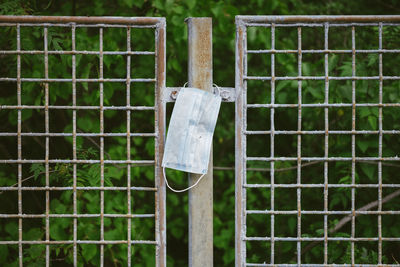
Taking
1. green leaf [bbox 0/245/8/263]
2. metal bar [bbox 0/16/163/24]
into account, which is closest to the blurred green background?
green leaf [bbox 0/245/8/263]

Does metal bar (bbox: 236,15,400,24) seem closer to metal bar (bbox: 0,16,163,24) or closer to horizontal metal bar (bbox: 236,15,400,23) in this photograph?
horizontal metal bar (bbox: 236,15,400,23)

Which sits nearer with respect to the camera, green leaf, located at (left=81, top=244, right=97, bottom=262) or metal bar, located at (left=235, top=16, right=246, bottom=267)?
metal bar, located at (left=235, top=16, right=246, bottom=267)

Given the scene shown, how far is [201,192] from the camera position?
152 cm

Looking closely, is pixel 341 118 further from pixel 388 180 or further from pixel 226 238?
pixel 226 238

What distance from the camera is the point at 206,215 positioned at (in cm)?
152

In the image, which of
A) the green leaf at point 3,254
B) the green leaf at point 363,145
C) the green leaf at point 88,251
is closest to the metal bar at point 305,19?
the green leaf at point 363,145

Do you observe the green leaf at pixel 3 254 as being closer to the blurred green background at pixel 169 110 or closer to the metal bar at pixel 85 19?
the blurred green background at pixel 169 110

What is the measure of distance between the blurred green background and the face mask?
47 centimetres

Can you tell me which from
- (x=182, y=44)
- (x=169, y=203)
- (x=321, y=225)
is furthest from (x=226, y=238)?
(x=182, y=44)

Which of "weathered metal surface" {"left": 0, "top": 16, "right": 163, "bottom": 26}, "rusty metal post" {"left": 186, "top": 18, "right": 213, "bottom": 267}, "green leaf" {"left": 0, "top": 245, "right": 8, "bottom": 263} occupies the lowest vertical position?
"green leaf" {"left": 0, "top": 245, "right": 8, "bottom": 263}

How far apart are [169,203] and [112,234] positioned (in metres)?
0.65

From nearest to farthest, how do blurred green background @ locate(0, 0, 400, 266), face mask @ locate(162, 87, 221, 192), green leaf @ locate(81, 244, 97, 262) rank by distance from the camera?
face mask @ locate(162, 87, 221, 192) < green leaf @ locate(81, 244, 97, 262) < blurred green background @ locate(0, 0, 400, 266)

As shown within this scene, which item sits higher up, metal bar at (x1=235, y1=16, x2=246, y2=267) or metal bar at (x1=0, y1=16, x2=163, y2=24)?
metal bar at (x1=0, y1=16, x2=163, y2=24)

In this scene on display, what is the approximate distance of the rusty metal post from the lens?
1.51 meters
